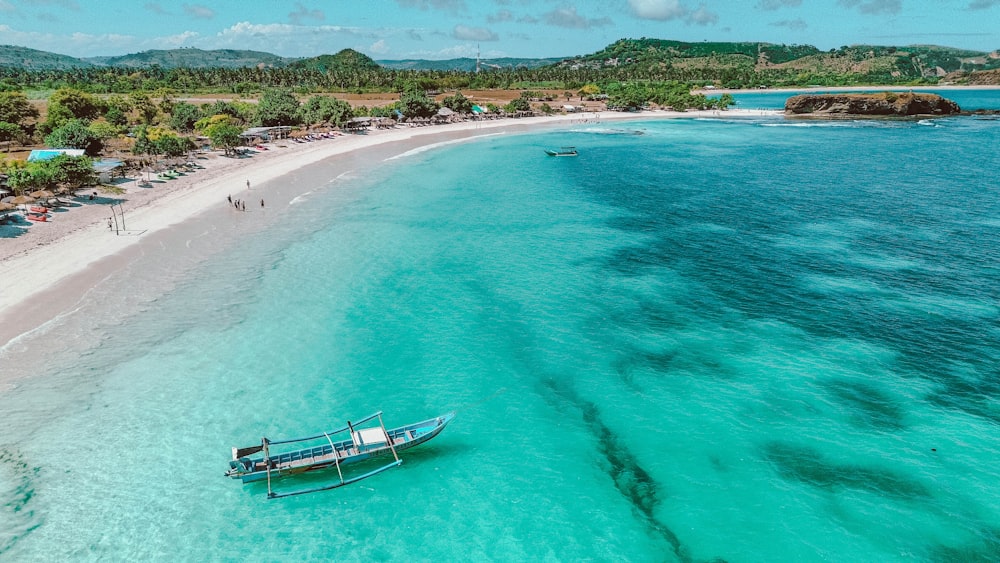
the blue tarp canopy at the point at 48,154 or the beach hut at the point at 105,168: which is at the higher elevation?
the blue tarp canopy at the point at 48,154

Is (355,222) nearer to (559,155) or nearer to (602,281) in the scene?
(602,281)

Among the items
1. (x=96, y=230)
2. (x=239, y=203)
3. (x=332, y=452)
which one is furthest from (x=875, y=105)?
Answer: (x=332, y=452)

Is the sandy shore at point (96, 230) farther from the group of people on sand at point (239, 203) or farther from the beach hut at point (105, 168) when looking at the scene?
the beach hut at point (105, 168)

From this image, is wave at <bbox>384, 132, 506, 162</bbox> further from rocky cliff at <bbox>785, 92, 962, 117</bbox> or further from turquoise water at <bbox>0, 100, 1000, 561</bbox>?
rocky cliff at <bbox>785, 92, 962, 117</bbox>

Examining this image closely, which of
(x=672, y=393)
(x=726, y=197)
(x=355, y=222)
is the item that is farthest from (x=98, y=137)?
(x=726, y=197)

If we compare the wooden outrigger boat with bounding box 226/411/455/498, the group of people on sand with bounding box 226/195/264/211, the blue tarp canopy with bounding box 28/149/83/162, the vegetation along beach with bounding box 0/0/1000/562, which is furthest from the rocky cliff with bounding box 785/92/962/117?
the wooden outrigger boat with bounding box 226/411/455/498

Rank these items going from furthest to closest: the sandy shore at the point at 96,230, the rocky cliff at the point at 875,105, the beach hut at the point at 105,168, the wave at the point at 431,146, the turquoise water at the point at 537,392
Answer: the rocky cliff at the point at 875,105 → the wave at the point at 431,146 → the beach hut at the point at 105,168 → the sandy shore at the point at 96,230 → the turquoise water at the point at 537,392

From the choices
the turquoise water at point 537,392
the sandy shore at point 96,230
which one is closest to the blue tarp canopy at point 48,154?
the sandy shore at point 96,230
